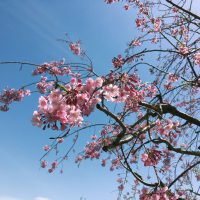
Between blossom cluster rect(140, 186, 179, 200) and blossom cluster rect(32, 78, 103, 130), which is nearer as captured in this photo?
blossom cluster rect(32, 78, 103, 130)

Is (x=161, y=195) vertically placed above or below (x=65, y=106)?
above

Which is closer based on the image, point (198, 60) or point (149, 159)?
point (149, 159)

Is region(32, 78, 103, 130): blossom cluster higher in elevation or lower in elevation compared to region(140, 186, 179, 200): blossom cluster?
lower

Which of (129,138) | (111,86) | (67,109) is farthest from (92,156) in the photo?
(67,109)

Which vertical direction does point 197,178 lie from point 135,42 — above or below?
below

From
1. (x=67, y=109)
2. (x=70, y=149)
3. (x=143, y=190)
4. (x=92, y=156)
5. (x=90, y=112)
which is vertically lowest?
(x=67, y=109)

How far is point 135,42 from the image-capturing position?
7.72 meters

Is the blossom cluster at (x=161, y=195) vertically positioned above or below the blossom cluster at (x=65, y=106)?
above

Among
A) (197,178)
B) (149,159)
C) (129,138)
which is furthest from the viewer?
(197,178)

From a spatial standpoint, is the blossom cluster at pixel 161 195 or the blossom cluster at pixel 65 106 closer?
the blossom cluster at pixel 65 106

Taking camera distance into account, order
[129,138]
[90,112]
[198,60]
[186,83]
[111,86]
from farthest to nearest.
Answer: [198,60]
[186,83]
[129,138]
[111,86]
[90,112]

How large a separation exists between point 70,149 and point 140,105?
1440mm

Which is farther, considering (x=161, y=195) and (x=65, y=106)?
A: (x=161, y=195)

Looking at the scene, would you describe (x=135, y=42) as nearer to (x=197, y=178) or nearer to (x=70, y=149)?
(x=70, y=149)
